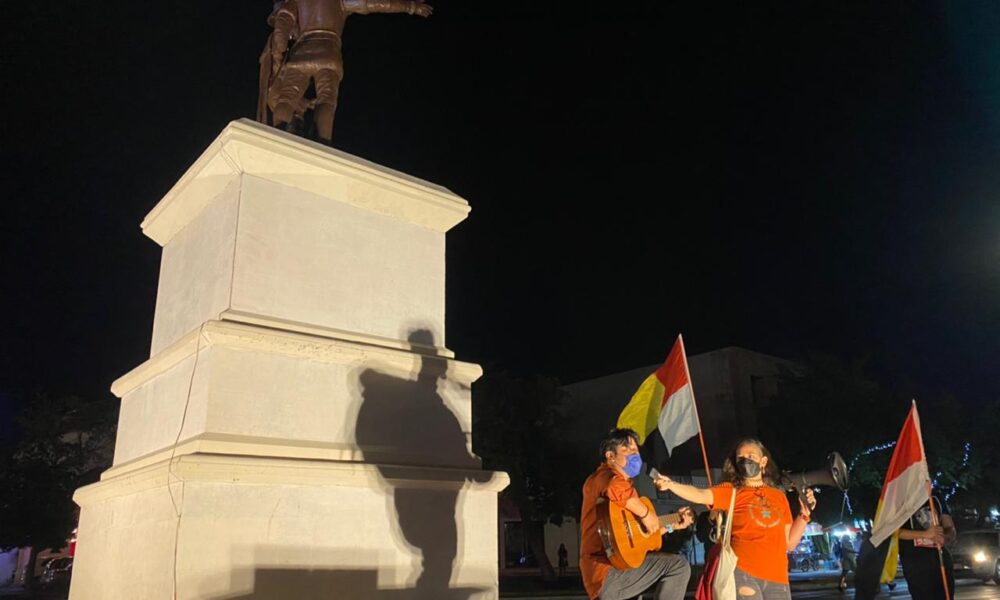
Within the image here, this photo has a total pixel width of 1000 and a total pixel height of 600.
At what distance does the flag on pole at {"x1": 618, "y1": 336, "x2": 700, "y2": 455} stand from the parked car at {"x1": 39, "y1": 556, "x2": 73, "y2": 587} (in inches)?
1468

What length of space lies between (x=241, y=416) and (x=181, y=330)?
117cm

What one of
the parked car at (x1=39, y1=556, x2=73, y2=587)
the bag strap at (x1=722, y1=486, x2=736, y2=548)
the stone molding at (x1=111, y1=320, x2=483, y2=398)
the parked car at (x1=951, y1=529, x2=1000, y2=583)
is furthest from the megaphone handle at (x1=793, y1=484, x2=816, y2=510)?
the parked car at (x1=39, y1=556, x2=73, y2=587)

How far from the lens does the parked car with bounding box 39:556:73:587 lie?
3681 cm

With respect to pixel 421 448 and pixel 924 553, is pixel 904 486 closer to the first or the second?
pixel 924 553

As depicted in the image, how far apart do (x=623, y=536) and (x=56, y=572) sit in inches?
1746

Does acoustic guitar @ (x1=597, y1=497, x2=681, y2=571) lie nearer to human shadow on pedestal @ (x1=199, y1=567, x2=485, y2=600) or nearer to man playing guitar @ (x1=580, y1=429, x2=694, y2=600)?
man playing guitar @ (x1=580, y1=429, x2=694, y2=600)

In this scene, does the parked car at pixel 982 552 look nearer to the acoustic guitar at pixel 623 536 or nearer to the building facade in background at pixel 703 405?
the building facade in background at pixel 703 405

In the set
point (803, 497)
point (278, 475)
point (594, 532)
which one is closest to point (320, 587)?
point (278, 475)

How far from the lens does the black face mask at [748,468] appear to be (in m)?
4.43

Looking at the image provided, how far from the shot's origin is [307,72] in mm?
6195

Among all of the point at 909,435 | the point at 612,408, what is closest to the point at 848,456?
the point at 612,408

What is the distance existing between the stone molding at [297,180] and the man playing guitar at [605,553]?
239cm

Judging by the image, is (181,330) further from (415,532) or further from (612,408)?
(612,408)

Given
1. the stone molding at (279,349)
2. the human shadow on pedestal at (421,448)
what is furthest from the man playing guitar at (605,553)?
the stone molding at (279,349)
